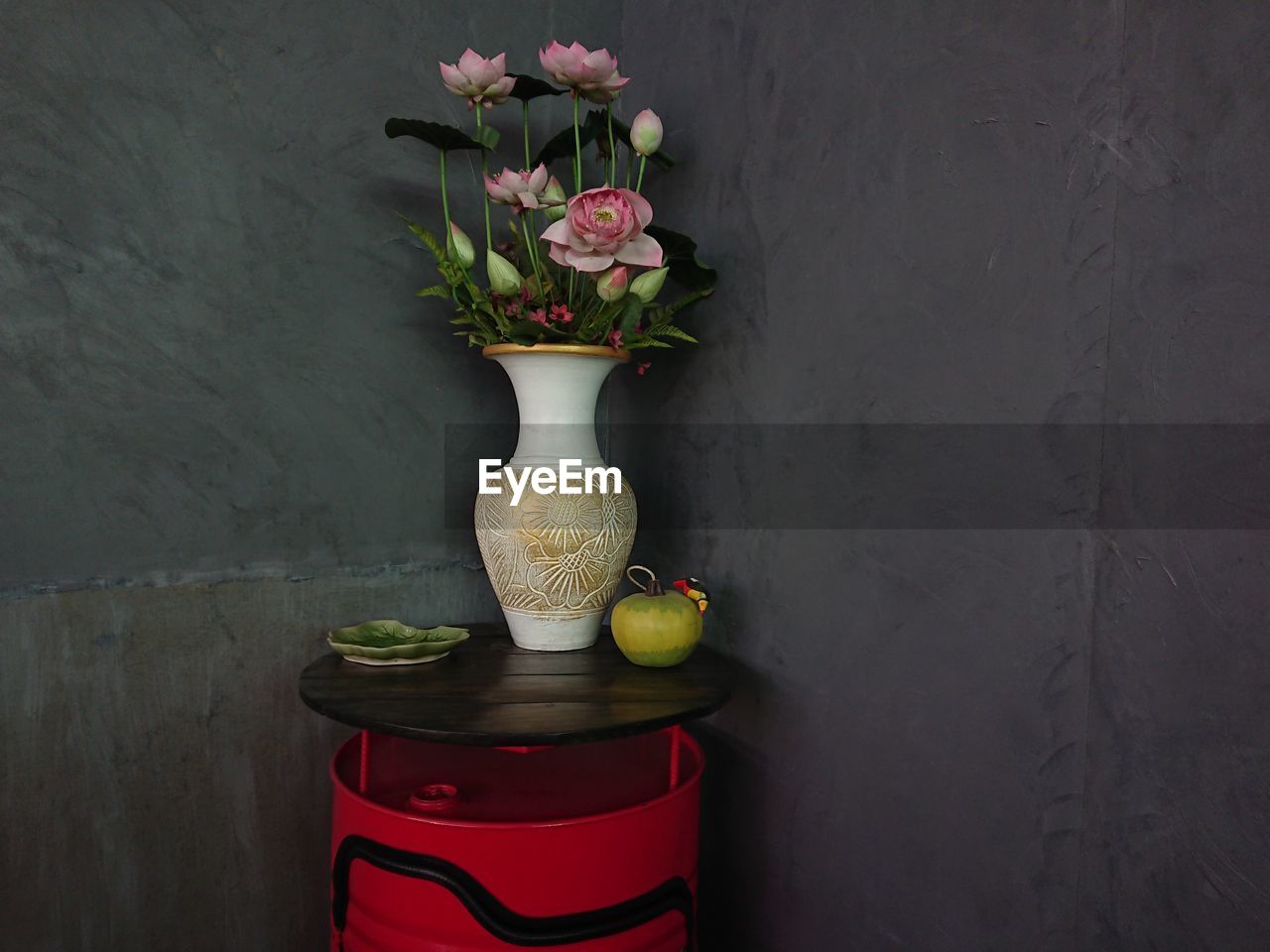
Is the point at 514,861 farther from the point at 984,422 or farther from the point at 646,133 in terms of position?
the point at 646,133

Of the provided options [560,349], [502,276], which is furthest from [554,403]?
[502,276]

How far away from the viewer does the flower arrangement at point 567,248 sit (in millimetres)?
1128

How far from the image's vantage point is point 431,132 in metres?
1.24

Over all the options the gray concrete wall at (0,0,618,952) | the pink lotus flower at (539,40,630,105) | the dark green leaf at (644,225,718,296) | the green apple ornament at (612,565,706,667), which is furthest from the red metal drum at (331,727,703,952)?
the pink lotus flower at (539,40,630,105)

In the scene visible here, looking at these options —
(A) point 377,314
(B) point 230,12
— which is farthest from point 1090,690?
(B) point 230,12

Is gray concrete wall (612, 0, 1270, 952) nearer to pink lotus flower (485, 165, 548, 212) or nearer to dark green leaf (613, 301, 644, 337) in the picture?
dark green leaf (613, 301, 644, 337)

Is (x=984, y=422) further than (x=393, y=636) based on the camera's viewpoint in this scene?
No

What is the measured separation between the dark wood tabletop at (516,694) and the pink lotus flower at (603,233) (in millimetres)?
552

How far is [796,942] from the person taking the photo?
1.17 meters

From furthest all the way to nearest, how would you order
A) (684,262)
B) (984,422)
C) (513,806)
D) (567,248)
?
(684,262) → (567,248) → (513,806) → (984,422)

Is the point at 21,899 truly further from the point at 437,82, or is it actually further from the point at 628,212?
the point at 437,82

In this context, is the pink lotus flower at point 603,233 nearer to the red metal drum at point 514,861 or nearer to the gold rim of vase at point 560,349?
the gold rim of vase at point 560,349

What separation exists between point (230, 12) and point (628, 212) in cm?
71

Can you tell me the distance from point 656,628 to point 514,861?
35cm
